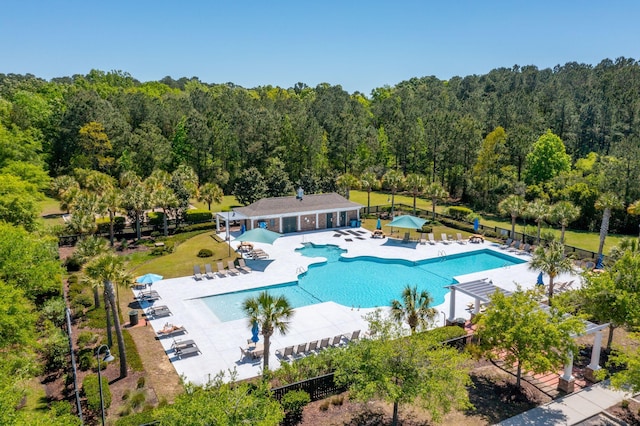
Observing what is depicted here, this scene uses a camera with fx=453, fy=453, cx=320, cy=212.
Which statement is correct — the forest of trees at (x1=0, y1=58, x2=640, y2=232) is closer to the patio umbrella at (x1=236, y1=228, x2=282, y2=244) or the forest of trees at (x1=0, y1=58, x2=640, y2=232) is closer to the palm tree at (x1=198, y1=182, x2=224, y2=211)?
the palm tree at (x1=198, y1=182, x2=224, y2=211)

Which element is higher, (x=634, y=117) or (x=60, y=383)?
(x=634, y=117)

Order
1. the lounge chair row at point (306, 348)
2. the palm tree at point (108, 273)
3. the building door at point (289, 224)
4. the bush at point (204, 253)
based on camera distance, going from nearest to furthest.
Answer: the palm tree at point (108, 273) < the lounge chair row at point (306, 348) < the bush at point (204, 253) < the building door at point (289, 224)

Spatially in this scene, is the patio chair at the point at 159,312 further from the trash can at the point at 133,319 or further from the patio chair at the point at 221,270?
the patio chair at the point at 221,270

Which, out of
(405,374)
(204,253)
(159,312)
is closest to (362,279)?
(204,253)

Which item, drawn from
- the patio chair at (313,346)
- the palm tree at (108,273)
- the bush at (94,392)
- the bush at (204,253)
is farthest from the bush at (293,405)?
the bush at (204,253)

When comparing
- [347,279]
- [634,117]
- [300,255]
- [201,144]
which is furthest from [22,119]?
[634,117]

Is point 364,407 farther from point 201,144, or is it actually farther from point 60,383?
point 201,144
